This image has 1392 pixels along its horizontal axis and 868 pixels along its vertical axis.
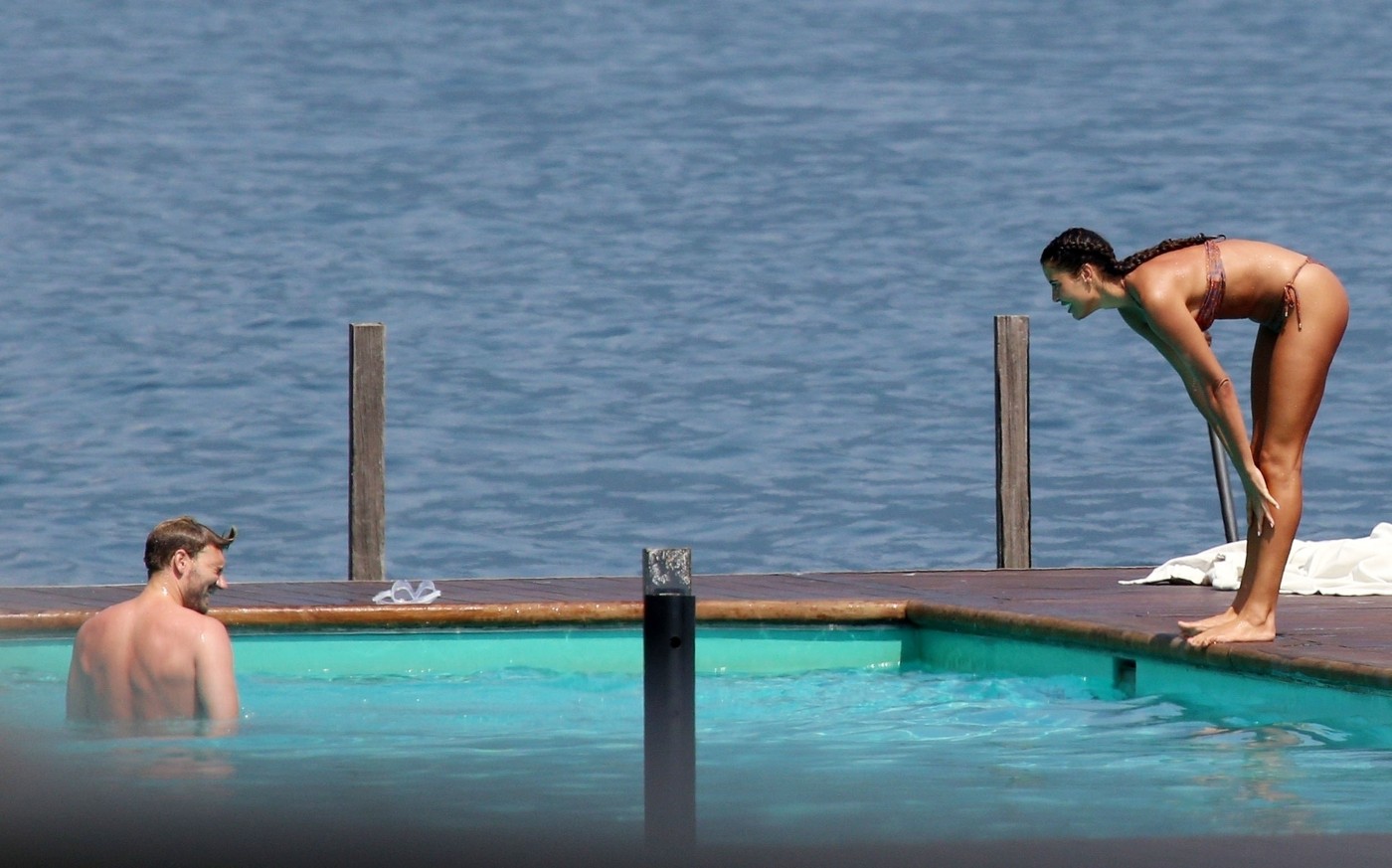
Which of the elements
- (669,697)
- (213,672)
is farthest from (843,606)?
(669,697)

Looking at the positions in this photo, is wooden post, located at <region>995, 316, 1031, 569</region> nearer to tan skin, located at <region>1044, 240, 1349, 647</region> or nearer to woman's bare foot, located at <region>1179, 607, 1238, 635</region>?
woman's bare foot, located at <region>1179, 607, 1238, 635</region>

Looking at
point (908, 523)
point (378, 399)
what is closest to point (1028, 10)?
point (908, 523)

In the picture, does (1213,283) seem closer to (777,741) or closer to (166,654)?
(777,741)

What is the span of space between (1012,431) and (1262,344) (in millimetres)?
4408

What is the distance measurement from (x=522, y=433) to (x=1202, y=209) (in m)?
16.1

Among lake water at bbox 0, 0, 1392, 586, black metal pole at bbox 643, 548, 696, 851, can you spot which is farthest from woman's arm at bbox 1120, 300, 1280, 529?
lake water at bbox 0, 0, 1392, 586

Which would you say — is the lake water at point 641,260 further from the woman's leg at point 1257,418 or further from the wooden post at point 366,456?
the woman's leg at point 1257,418

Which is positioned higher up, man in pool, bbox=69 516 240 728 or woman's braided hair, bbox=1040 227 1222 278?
woman's braided hair, bbox=1040 227 1222 278

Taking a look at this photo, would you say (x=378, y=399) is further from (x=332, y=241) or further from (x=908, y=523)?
(x=332, y=241)

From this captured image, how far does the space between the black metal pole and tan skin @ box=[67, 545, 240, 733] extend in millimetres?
2770

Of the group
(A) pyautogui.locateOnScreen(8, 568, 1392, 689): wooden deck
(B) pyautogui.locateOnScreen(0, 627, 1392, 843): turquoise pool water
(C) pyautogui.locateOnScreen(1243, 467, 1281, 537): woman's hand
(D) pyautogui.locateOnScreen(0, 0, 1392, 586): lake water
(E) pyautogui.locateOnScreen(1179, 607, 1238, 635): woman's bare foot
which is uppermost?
(D) pyautogui.locateOnScreen(0, 0, 1392, 586): lake water

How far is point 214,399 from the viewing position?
107 feet

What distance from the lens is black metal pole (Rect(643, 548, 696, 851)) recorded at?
177 inches

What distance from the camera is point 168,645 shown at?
22.7 ft
